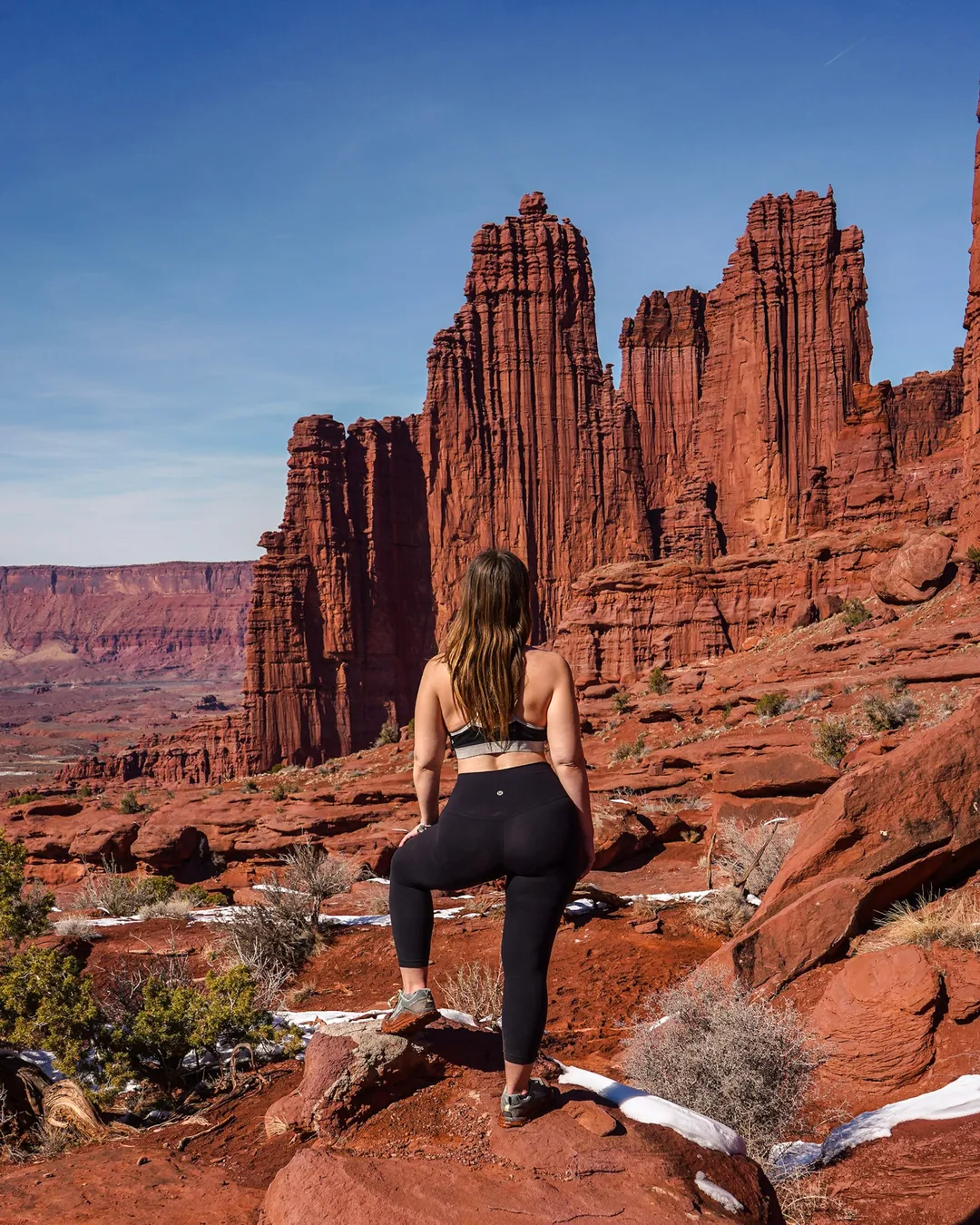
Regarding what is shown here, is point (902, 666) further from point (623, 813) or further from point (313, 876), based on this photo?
point (313, 876)

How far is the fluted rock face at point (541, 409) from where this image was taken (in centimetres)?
5619

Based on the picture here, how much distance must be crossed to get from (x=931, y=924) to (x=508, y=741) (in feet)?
13.1

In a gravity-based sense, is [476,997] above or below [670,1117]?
below

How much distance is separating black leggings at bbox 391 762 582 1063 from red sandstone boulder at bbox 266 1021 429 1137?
0.53m

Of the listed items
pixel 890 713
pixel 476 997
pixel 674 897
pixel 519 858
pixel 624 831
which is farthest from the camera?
pixel 890 713

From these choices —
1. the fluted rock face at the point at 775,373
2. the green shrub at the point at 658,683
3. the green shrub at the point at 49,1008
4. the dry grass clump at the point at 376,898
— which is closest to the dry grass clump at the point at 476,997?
the green shrub at the point at 49,1008

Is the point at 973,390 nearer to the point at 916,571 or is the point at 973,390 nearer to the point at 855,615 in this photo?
the point at 916,571

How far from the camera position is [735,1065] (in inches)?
175

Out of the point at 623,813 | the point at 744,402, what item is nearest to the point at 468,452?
the point at 744,402

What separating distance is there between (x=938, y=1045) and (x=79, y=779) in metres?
61.6

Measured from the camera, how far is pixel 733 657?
3781cm

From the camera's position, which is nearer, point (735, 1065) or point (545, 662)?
point (545, 662)

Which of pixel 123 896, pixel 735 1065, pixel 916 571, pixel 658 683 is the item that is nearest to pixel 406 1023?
pixel 735 1065

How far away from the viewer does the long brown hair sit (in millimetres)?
3236
